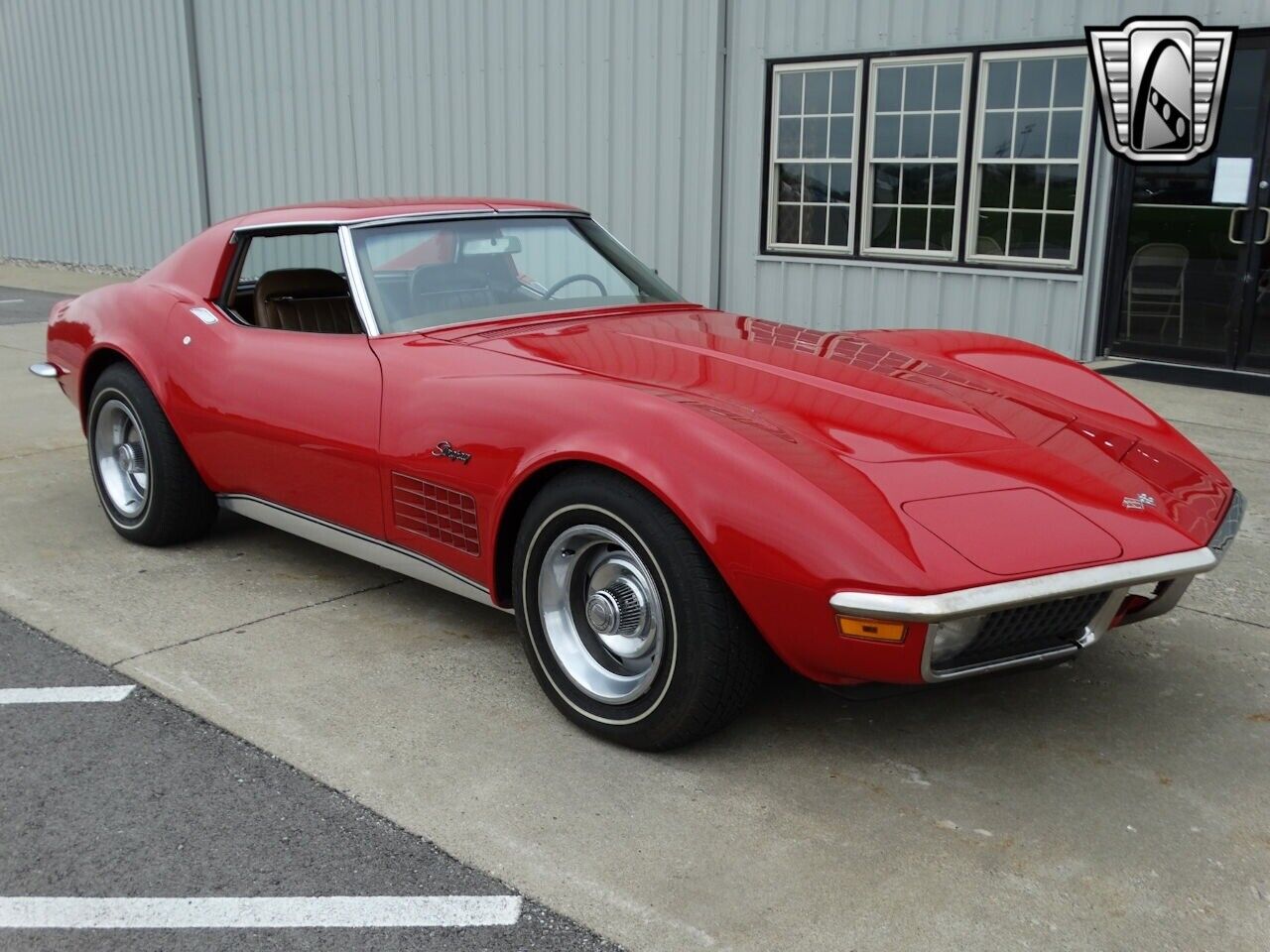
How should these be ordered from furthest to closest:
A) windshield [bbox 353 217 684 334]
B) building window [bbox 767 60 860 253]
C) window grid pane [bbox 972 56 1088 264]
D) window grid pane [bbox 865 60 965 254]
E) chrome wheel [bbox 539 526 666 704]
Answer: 1. building window [bbox 767 60 860 253]
2. window grid pane [bbox 865 60 965 254]
3. window grid pane [bbox 972 56 1088 264]
4. windshield [bbox 353 217 684 334]
5. chrome wheel [bbox 539 526 666 704]

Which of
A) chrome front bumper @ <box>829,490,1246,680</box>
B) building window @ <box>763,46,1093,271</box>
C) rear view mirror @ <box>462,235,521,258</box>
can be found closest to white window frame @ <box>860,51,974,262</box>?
building window @ <box>763,46,1093,271</box>

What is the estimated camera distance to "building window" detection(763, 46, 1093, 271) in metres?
8.45

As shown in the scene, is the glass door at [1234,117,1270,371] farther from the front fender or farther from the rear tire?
the rear tire

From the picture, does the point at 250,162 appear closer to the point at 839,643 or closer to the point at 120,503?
the point at 120,503

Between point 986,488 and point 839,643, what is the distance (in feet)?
1.79

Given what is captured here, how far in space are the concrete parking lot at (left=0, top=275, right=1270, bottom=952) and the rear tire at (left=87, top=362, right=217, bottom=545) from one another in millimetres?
309

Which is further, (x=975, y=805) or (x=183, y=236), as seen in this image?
(x=183, y=236)

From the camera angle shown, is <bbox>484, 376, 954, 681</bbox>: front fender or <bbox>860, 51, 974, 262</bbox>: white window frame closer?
<bbox>484, 376, 954, 681</bbox>: front fender

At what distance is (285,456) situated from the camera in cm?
396

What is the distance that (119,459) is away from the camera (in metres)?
4.84

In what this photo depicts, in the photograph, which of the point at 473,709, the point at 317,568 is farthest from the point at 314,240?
the point at 473,709

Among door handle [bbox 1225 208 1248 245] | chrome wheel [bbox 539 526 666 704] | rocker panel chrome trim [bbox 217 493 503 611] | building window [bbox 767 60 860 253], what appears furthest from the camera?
building window [bbox 767 60 860 253]

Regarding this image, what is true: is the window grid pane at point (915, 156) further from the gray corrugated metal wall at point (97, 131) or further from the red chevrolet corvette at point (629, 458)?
the gray corrugated metal wall at point (97, 131)

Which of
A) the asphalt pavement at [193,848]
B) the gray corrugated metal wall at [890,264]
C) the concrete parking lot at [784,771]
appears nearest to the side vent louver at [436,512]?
the concrete parking lot at [784,771]
